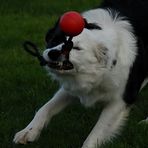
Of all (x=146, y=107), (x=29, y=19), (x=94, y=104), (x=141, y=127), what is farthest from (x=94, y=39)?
(x=29, y=19)

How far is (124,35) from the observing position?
4.91 m

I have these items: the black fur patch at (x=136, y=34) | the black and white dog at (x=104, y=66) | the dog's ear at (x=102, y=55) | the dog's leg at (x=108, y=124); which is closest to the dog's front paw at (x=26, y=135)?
the black and white dog at (x=104, y=66)

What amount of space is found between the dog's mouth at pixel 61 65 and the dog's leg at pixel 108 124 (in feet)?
2.69

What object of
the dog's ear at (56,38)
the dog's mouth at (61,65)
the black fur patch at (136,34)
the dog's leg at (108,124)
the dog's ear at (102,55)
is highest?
the dog's ear at (56,38)

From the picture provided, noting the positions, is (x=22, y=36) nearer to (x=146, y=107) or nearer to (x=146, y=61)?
(x=146, y=107)

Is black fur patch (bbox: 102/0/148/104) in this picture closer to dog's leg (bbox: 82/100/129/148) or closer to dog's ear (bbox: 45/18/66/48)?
dog's leg (bbox: 82/100/129/148)

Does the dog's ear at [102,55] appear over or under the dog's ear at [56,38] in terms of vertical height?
under

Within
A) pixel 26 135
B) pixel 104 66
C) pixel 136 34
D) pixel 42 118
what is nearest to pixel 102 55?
pixel 104 66

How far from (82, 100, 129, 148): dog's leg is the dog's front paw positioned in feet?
1.58

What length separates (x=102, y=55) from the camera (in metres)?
4.51

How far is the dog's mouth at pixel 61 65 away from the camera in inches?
168

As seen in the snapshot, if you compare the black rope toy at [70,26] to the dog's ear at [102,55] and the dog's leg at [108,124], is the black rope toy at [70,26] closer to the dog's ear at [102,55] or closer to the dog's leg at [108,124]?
the dog's ear at [102,55]

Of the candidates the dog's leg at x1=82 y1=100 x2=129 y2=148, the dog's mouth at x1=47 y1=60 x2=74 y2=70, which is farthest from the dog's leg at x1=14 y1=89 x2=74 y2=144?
the dog's mouth at x1=47 y1=60 x2=74 y2=70

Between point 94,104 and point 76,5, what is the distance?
6.80 meters
